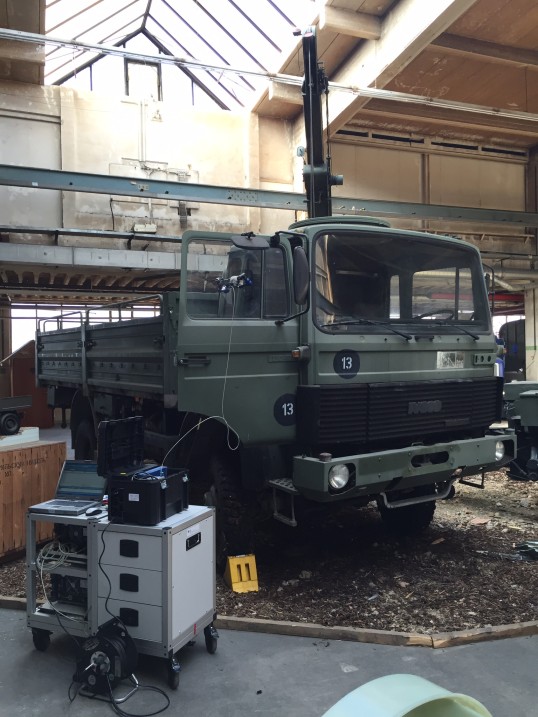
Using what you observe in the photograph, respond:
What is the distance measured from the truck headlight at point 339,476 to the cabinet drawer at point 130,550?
4.19ft

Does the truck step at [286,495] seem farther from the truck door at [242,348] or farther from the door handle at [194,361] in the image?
the door handle at [194,361]

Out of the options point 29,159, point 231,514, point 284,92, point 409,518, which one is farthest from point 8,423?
point 284,92

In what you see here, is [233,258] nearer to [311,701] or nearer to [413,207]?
[311,701]

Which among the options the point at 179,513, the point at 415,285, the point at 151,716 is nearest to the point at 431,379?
the point at 415,285

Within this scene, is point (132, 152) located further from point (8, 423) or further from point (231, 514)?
point (231, 514)

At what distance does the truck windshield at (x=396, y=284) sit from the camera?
14.1ft

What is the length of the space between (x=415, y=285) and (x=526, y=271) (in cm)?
1022

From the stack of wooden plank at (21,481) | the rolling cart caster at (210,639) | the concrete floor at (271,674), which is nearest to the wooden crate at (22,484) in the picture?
the stack of wooden plank at (21,481)

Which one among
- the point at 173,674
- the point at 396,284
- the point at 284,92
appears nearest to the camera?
the point at 173,674

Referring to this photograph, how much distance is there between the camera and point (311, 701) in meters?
2.99

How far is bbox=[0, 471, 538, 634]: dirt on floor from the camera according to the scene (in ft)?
13.0

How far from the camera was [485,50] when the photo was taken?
33.4ft

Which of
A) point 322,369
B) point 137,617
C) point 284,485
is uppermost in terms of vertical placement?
point 322,369

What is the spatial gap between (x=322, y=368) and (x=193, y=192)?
6337mm
